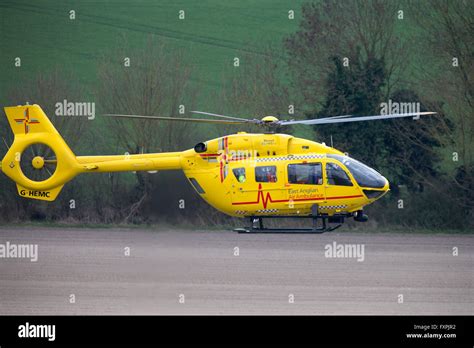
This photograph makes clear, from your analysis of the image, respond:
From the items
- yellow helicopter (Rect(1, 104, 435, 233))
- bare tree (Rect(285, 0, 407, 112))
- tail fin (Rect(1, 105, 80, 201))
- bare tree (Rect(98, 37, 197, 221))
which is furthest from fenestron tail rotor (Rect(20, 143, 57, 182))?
yellow helicopter (Rect(1, 104, 435, 233))

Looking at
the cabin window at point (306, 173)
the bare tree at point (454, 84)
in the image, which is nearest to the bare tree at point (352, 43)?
the bare tree at point (454, 84)

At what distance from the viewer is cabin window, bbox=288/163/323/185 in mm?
21422

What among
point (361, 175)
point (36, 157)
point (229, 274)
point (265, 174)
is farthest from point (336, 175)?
point (36, 157)

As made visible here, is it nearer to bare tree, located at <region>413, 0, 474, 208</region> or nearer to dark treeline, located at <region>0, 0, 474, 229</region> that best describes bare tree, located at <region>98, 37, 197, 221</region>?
dark treeline, located at <region>0, 0, 474, 229</region>

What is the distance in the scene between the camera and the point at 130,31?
127 ft

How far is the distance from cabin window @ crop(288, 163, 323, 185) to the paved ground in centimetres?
243

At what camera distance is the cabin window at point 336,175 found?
70.4 feet

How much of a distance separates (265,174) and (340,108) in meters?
13.4

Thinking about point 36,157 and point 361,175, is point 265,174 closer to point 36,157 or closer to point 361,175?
point 361,175

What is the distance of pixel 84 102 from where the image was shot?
1346 inches

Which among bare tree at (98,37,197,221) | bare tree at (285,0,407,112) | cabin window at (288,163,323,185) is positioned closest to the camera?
cabin window at (288,163,323,185)
